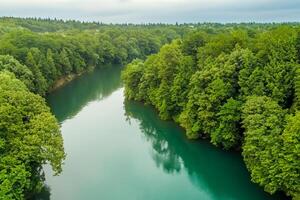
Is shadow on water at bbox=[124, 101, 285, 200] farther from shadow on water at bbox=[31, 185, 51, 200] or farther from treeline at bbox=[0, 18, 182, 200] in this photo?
treeline at bbox=[0, 18, 182, 200]

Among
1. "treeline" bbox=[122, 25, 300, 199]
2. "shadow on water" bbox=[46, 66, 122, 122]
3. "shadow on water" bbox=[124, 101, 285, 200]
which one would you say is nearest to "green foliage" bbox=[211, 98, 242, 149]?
"treeline" bbox=[122, 25, 300, 199]

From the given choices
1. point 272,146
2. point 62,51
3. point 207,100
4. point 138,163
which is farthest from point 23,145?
point 62,51

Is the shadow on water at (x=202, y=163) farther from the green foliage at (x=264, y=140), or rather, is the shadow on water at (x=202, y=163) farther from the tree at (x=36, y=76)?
the tree at (x=36, y=76)

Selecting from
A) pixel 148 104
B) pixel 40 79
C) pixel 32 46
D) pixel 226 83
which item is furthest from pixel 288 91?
pixel 32 46

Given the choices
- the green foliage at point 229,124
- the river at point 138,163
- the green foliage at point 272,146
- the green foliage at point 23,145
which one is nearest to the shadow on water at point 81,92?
the river at point 138,163

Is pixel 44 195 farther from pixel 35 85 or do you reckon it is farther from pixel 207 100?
pixel 35 85

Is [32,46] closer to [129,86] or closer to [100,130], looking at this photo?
[129,86]
